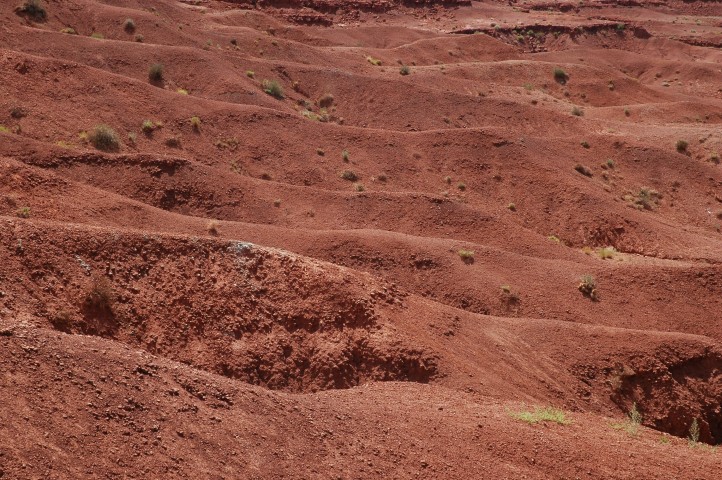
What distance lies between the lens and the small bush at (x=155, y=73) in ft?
123

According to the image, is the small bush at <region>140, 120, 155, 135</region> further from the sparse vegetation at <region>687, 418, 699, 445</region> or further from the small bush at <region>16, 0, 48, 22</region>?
the sparse vegetation at <region>687, 418, 699, 445</region>

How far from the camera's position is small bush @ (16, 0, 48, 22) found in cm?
3862

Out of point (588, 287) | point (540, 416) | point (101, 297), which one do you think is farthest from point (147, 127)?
point (540, 416)

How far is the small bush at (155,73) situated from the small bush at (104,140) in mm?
8665

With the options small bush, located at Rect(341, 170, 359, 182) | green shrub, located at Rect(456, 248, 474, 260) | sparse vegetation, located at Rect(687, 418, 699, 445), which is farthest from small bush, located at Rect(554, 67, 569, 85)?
sparse vegetation, located at Rect(687, 418, 699, 445)

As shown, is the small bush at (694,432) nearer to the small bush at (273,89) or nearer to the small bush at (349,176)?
the small bush at (349,176)

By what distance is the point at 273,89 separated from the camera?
41531 millimetres

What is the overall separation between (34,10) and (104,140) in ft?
45.5

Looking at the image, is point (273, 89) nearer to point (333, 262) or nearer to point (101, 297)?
point (333, 262)

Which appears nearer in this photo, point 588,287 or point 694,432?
point 694,432

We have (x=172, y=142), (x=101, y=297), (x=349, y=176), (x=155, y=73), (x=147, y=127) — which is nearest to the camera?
(x=101, y=297)

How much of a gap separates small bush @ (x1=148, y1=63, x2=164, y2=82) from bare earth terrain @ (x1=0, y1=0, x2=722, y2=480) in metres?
0.15

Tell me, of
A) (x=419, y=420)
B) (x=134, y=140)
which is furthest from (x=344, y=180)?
(x=419, y=420)

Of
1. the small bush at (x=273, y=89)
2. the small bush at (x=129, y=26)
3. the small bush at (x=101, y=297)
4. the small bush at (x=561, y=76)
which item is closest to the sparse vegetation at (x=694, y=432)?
the small bush at (x=101, y=297)
